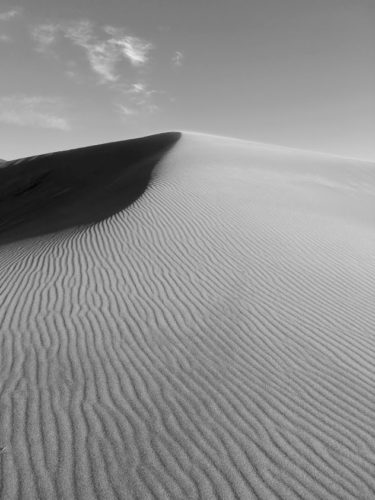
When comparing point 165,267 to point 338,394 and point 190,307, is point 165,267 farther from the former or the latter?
point 338,394

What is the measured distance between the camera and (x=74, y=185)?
18438 millimetres

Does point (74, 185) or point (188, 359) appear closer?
point (188, 359)

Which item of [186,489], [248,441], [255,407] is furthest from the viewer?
[255,407]

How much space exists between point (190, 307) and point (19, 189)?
819 inches

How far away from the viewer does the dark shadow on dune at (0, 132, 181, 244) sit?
1032 centimetres

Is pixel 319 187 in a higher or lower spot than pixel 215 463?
higher

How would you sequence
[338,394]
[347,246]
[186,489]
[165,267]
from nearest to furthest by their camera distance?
[186,489], [338,394], [165,267], [347,246]

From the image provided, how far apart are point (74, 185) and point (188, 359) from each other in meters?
16.1

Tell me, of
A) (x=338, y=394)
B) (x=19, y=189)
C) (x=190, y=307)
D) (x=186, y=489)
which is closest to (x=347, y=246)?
(x=190, y=307)

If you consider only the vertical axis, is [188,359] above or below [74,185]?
below

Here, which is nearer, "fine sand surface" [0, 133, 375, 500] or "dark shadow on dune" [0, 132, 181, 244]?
"fine sand surface" [0, 133, 375, 500]

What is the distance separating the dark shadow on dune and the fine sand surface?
1126 millimetres

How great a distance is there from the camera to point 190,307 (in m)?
5.21

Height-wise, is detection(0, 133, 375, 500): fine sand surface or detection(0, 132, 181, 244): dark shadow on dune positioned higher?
detection(0, 132, 181, 244): dark shadow on dune
